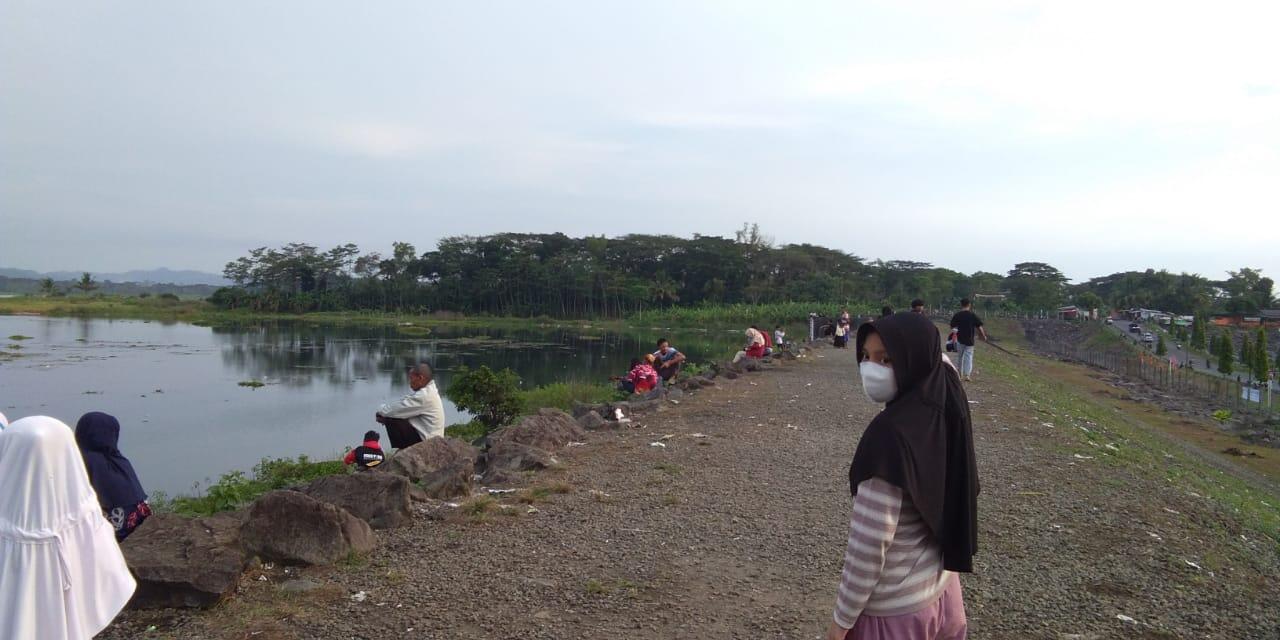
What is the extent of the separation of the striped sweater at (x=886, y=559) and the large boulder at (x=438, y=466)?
451cm

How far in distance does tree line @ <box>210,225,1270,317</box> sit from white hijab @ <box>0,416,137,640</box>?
60.9 meters

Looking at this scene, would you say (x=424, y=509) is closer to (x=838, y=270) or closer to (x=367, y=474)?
(x=367, y=474)

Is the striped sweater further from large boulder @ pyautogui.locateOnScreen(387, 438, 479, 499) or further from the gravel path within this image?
large boulder @ pyautogui.locateOnScreen(387, 438, 479, 499)

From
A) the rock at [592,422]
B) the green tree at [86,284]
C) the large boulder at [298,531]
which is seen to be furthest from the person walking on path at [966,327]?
the green tree at [86,284]

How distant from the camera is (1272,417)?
68.4ft

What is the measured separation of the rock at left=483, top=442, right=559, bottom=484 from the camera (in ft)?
23.2

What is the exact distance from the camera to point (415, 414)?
26.5ft

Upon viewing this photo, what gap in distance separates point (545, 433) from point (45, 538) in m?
5.81

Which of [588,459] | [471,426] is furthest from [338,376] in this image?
[588,459]

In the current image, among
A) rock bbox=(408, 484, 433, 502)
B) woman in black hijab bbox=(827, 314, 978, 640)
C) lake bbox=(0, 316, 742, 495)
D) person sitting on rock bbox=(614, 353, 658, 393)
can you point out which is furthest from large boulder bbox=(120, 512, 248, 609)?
person sitting on rock bbox=(614, 353, 658, 393)

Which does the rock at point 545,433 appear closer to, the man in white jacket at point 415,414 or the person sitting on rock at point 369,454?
the man in white jacket at point 415,414

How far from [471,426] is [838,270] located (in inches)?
2277

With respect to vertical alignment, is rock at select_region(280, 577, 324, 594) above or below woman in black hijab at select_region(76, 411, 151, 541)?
below

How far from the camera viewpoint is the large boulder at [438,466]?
632cm
